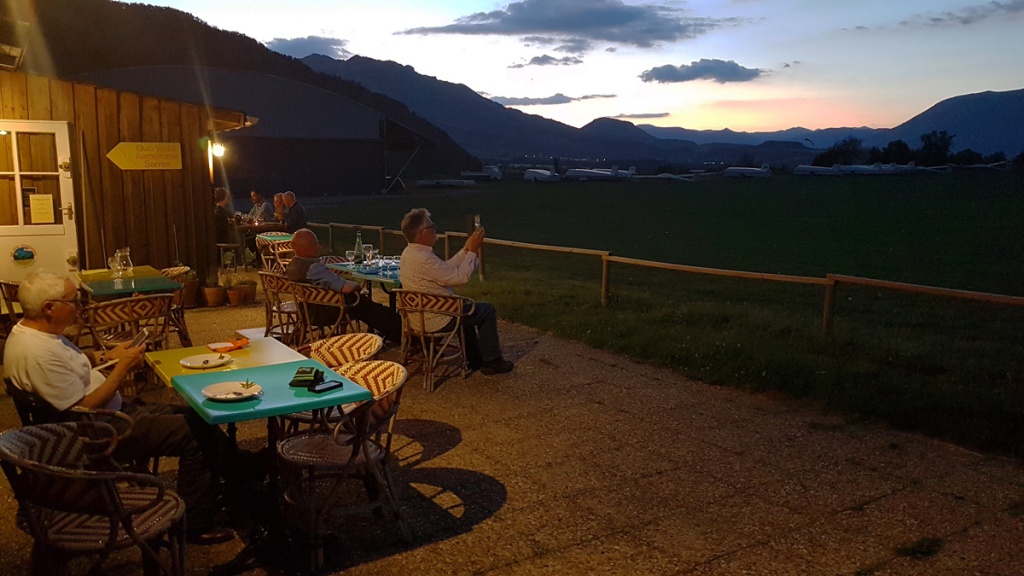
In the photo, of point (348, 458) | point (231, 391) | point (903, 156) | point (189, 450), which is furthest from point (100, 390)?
point (903, 156)

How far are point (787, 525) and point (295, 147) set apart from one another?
3865 centimetres

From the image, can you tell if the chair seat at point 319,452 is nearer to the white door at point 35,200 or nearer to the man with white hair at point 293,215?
the white door at point 35,200

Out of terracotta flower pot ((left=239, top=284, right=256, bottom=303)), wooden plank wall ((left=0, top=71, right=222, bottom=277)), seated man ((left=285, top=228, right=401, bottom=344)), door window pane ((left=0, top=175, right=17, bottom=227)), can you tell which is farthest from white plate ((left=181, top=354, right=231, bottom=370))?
terracotta flower pot ((left=239, top=284, right=256, bottom=303))

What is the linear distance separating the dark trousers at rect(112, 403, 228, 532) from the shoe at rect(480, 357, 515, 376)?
10.5 ft

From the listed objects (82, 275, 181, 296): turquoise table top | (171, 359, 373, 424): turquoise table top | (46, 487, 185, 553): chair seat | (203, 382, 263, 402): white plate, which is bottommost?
(46, 487, 185, 553): chair seat

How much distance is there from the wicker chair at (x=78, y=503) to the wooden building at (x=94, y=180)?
20.2 feet

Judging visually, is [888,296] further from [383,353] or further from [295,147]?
[295,147]

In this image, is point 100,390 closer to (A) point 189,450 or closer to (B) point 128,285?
(A) point 189,450

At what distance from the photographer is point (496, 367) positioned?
6629 mm

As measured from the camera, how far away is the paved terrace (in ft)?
11.5

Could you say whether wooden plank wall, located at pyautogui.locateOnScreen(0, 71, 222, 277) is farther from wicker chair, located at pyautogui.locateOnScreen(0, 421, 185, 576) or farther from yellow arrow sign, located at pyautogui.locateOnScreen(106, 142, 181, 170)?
wicker chair, located at pyautogui.locateOnScreen(0, 421, 185, 576)

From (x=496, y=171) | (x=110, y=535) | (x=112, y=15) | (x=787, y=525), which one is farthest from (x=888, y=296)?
(x=112, y=15)

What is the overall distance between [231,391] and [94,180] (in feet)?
23.0

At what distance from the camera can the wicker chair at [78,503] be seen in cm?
258
